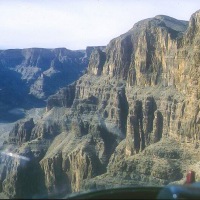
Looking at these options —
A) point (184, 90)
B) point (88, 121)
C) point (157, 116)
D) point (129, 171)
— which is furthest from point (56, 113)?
point (129, 171)

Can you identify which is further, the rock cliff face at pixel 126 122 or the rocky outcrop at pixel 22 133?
the rocky outcrop at pixel 22 133

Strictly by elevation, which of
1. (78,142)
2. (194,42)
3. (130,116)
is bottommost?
(78,142)

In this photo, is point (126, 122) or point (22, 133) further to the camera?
point (22, 133)

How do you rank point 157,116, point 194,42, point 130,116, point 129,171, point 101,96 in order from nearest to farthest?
1. point 129,171
2. point 194,42
3. point 157,116
4. point 130,116
5. point 101,96

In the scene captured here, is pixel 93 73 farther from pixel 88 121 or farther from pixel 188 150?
pixel 188 150

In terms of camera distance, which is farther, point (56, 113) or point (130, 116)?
point (56, 113)

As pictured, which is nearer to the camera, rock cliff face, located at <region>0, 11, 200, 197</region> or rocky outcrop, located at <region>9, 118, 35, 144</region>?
rock cliff face, located at <region>0, 11, 200, 197</region>

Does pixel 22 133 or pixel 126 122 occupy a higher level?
pixel 126 122

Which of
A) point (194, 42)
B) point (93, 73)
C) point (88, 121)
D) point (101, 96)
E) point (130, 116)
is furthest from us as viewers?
point (93, 73)
